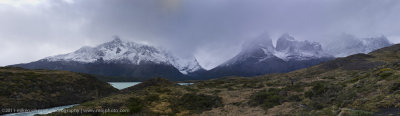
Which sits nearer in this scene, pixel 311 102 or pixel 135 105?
pixel 311 102

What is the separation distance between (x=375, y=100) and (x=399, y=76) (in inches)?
315

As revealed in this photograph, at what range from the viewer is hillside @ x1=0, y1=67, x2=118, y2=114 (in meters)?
41.9

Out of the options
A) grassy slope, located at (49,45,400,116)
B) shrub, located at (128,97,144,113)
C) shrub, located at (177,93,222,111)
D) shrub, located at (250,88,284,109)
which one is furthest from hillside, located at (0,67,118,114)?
shrub, located at (250,88,284,109)

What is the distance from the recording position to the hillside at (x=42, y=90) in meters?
41.9

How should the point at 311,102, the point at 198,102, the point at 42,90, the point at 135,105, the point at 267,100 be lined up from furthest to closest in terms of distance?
the point at 42,90 → the point at 198,102 → the point at 135,105 → the point at 267,100 → the point at 311,102

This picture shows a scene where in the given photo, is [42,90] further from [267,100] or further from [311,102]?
[311,102]

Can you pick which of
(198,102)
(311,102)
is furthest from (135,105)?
(311,102)

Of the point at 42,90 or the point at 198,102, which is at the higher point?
the point at 42,90

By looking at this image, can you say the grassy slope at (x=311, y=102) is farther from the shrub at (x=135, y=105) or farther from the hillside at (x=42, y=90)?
the hillside at (x=42, y=90)

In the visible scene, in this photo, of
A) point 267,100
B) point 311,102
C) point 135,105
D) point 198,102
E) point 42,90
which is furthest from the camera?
point 42,90

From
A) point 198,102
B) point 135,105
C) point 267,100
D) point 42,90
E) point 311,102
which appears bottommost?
point 198,102

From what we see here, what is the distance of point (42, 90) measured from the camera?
49.5 meters

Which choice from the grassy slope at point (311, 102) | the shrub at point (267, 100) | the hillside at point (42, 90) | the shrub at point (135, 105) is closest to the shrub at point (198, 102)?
the grassy slope at point (311, 102)

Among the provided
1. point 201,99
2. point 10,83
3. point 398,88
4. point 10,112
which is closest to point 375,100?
point 398,88
